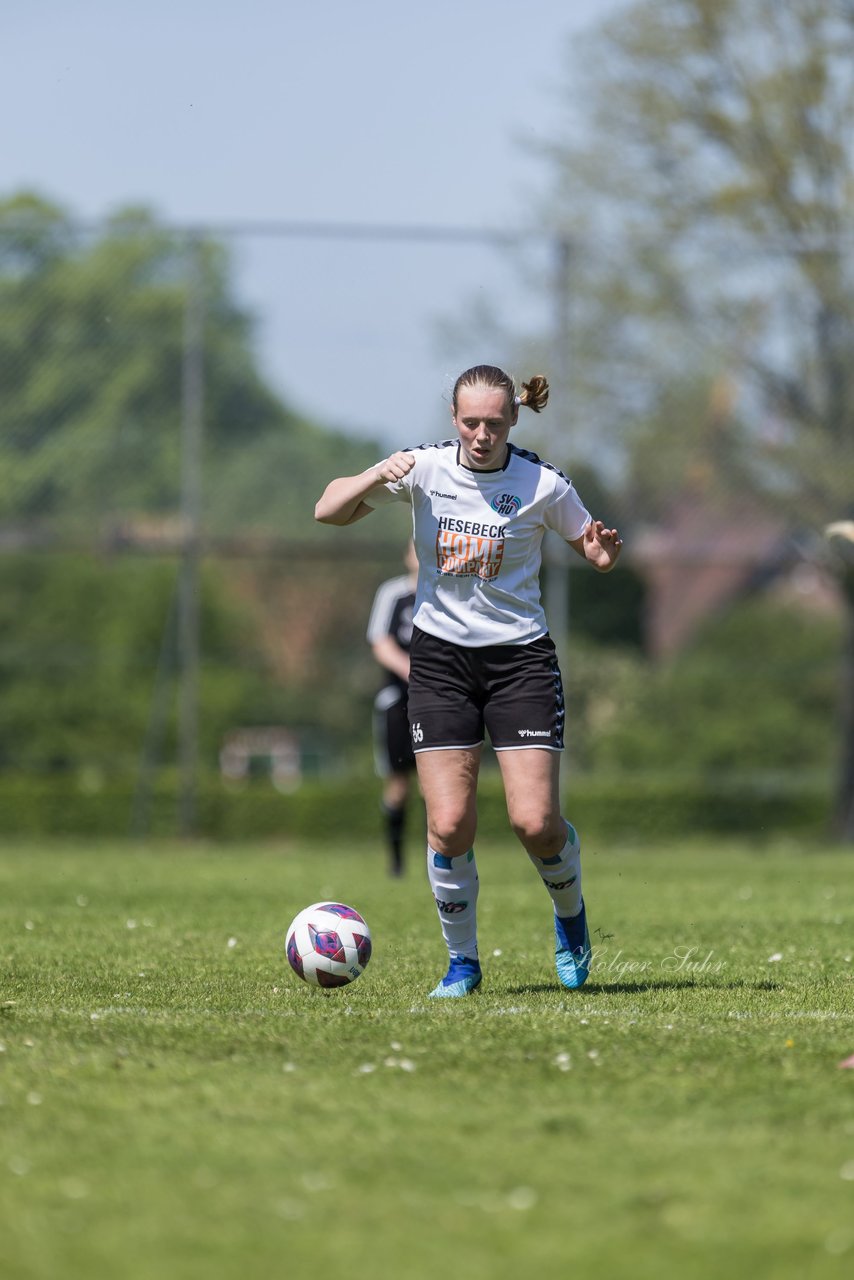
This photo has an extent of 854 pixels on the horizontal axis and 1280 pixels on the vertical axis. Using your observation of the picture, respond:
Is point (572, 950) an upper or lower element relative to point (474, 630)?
lower

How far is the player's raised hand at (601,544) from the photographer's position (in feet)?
22.9

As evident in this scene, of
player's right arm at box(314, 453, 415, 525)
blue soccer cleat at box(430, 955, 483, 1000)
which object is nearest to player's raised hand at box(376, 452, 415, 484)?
player's right arm at box(314, 453, 415, 525)

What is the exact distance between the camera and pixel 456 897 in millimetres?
7000

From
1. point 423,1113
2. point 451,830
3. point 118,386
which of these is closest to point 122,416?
point 118,386

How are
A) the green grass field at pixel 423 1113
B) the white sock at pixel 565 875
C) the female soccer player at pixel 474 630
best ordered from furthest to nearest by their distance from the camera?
the white sock at pixel 565 875 < the female soccer player at pixel 474 630 < the green grass field at pixel 423 1113

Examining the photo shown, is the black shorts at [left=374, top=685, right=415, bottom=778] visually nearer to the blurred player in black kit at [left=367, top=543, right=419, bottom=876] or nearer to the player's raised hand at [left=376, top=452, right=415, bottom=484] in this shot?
the blurred player in black kit at [left=367, top=543, right=419, bottom=876]

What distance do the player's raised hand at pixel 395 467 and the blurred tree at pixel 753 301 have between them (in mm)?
15450

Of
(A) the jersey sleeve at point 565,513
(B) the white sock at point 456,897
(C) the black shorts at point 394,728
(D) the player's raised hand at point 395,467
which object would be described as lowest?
(C) the black shorts at point 394,728

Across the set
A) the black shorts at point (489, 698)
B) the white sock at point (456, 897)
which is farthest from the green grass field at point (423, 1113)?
the black shorts at point (489, 698)

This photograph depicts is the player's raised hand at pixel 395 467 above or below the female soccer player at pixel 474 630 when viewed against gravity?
above

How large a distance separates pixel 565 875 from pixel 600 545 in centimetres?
130

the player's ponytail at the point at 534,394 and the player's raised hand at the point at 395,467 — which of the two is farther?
the player's ponytail at the point at 534,394

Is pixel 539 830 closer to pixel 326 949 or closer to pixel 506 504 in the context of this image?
pixel 326 949

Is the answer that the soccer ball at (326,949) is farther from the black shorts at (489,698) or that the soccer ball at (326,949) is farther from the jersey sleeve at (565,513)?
the jersey sleeve at (565,513)
